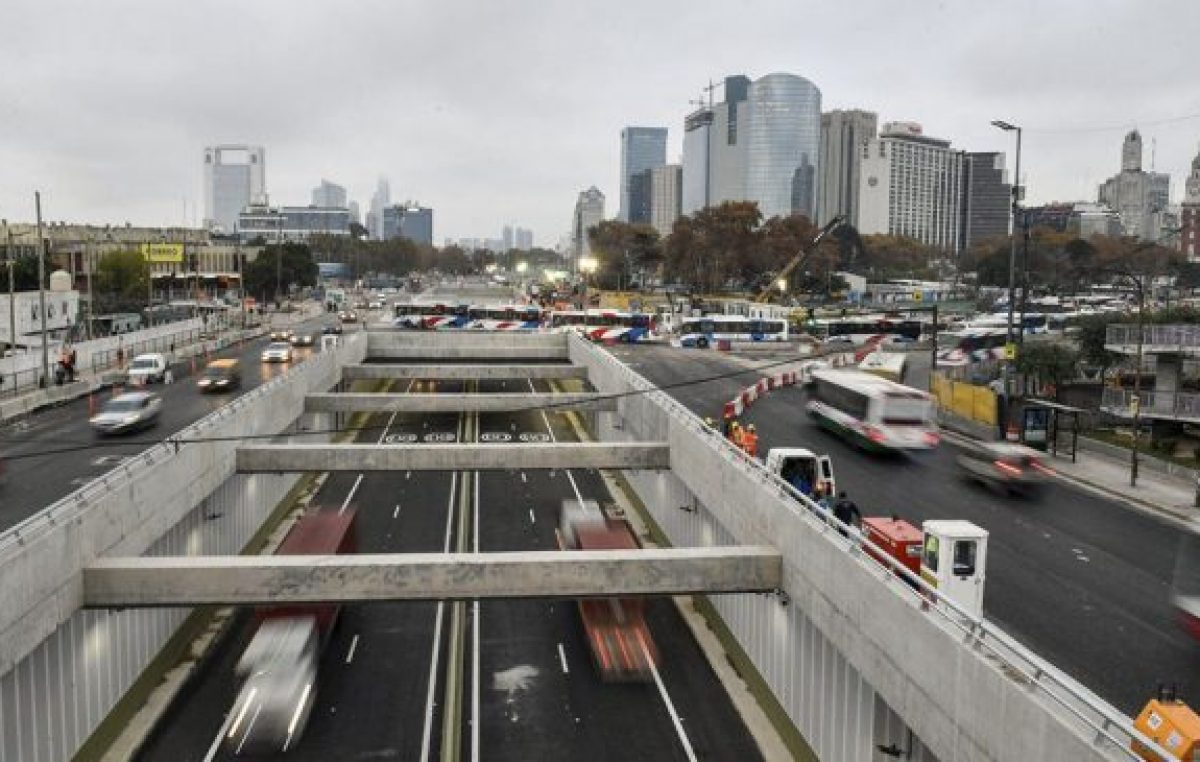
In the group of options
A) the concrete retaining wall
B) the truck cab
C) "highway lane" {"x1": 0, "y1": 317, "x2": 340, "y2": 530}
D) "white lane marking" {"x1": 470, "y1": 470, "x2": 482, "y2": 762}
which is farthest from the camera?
"highway lane" {"x1": 0, "y1": 317, "x2": 340, "y2": 530}

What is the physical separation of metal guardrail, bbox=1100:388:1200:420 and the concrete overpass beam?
36591 millimetres

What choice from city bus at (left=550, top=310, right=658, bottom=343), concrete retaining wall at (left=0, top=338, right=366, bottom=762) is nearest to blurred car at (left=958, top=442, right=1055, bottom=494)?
concrete retaining wall at (left=0, top=338, right=366, bottom=762)

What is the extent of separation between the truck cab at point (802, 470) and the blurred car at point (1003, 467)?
770 centimetres

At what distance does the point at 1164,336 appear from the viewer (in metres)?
51.1

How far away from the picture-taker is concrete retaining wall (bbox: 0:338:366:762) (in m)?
19.2

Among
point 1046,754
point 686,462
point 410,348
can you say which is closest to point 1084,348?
point 686,462

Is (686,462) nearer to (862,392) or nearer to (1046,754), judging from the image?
(862,392)

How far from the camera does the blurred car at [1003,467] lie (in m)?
39.1

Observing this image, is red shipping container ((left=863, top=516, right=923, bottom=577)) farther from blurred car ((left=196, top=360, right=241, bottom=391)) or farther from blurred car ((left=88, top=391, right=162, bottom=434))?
blurred car ((left=196, top=360, right=241, bottom=391))

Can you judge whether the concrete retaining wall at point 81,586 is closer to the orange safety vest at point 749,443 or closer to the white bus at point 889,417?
the orange safety vest at point 749,443

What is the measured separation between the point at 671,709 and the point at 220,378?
4916 centimetres

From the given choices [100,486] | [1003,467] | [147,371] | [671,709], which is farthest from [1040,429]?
[147,371]

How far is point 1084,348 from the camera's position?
68.3m

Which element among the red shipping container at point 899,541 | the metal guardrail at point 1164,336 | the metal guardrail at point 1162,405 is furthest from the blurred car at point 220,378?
the metal guardrail at point 1164,336
